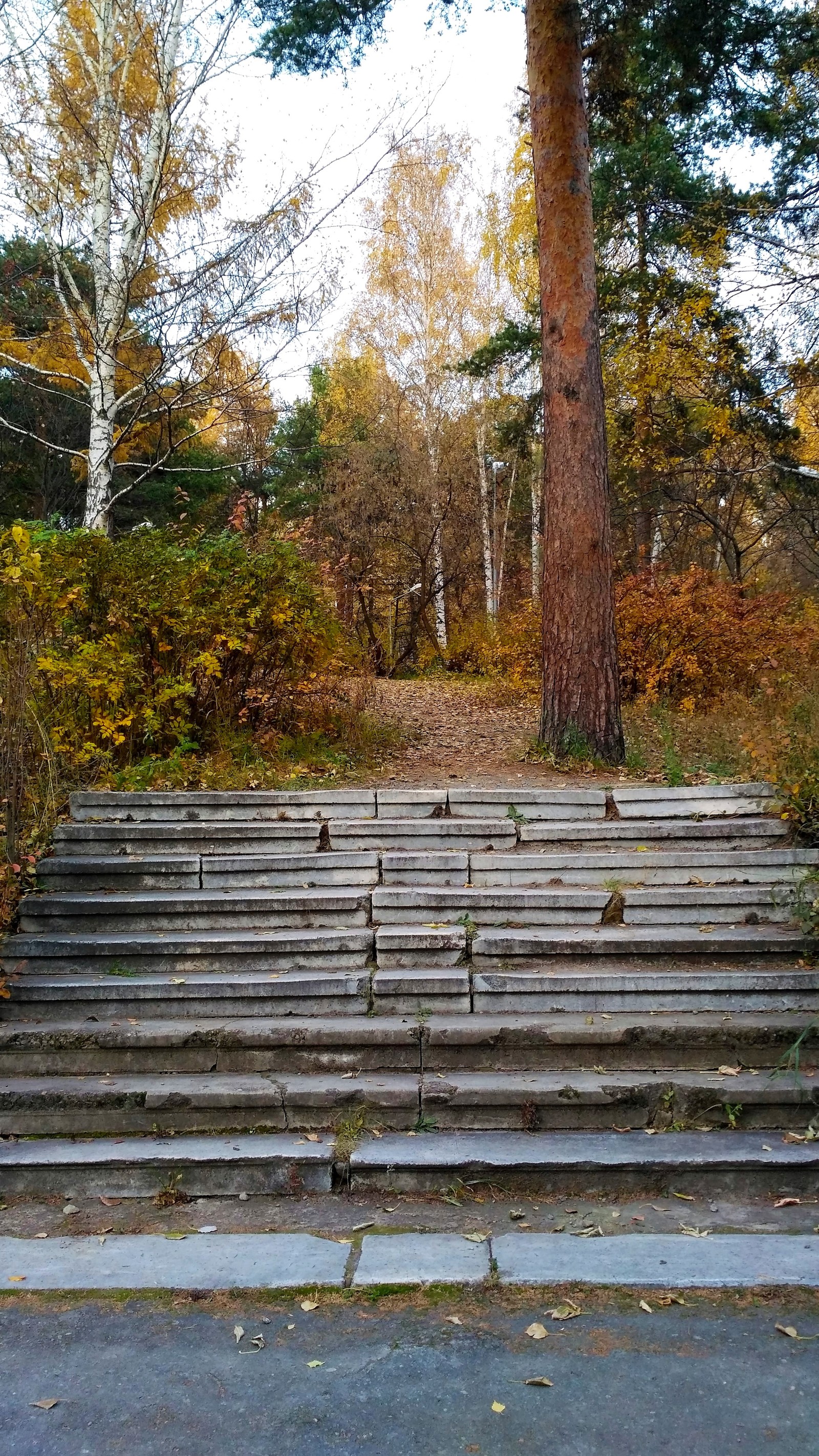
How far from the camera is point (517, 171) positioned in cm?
1778

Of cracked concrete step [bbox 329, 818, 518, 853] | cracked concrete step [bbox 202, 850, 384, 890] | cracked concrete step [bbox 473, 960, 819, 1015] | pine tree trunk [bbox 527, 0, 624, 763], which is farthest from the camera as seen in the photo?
pine tree trunk [bbox 527, 0, 624, 763]

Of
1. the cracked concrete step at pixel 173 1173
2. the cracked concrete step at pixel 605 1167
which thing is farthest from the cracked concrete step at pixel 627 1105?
the cracked concrete step at pixel 173 1173

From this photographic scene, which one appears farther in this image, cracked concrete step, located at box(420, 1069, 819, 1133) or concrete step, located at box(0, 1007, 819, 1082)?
concrete step, located at box(0, 1007, 819, 1082)

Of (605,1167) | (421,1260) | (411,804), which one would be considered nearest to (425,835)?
(411,804)

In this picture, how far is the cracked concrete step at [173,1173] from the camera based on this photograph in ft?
10.8

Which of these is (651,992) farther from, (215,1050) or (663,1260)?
(215,1050)

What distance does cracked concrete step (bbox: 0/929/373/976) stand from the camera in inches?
167

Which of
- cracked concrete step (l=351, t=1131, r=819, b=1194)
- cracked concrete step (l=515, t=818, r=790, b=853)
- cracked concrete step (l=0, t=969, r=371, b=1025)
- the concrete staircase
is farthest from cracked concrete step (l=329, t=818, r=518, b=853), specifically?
cracked concrete step (l=351, t=1131, r=819, b=1194)

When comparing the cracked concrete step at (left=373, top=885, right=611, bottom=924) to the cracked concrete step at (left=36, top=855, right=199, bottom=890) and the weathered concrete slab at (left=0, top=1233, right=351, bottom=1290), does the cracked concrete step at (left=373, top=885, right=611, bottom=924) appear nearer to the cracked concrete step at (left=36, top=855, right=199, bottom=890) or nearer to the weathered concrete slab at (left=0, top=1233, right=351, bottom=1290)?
the cracked concrete step at (left=36, top=855, right=199, bottom=890)

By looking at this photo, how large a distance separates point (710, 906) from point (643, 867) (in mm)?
382

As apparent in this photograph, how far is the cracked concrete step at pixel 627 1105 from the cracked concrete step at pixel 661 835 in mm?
1449

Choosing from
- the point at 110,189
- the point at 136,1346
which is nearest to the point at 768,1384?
the point at 136,1346

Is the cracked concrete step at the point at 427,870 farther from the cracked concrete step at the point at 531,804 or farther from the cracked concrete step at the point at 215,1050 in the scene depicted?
the cracked concrete step at the point at 215,1050

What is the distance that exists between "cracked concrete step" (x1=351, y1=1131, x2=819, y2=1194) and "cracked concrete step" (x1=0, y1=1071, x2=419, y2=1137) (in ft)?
0.69
